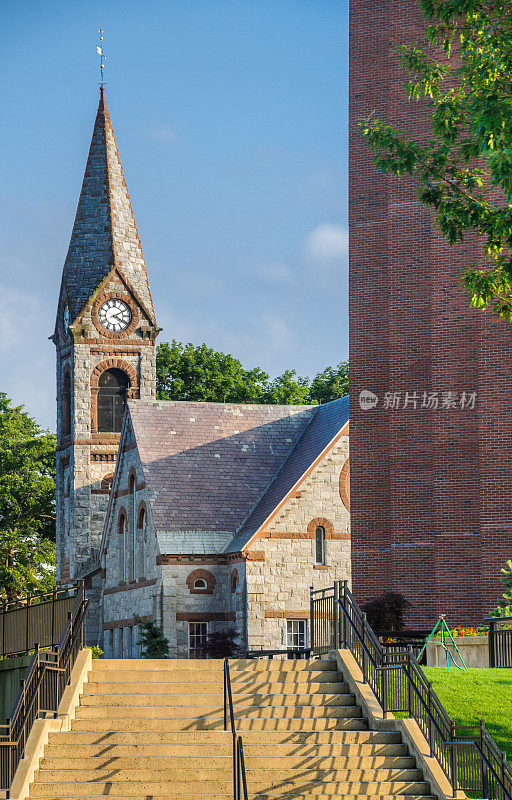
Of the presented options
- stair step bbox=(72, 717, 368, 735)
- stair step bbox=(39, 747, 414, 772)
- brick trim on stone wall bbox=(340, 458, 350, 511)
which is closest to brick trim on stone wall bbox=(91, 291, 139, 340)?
brick trim on stone wall bbox=(340, 458, 350, 511)

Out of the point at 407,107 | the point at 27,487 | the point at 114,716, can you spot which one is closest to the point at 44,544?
the point at 27,487

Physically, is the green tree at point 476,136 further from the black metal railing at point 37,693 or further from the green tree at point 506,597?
A: the green tree at point 506,597

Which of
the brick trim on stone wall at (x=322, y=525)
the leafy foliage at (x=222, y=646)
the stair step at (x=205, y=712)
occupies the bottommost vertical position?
the leafy foliage at (x=222, y=646)

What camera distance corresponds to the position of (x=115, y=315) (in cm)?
6016

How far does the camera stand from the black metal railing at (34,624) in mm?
25016

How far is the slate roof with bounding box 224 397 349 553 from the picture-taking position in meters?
43.4

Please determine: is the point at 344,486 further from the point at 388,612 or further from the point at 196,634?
the point at 388,612

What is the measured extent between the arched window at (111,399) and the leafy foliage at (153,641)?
59.3ft

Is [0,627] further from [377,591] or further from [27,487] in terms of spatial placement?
[27,487]

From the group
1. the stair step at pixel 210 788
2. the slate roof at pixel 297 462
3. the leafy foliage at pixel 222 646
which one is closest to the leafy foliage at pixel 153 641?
the leafy foliage at pixel 222 646

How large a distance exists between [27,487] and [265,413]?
22145 millimetres

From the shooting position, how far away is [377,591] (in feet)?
101

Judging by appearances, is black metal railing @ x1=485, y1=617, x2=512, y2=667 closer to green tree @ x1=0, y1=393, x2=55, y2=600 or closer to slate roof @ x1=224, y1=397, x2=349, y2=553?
slate roof @ x1=224, y1=397, x2=349, y2=553

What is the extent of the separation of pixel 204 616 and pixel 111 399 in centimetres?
1905
